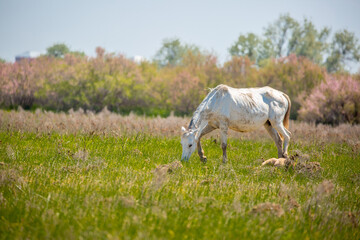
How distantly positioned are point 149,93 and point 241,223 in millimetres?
22710

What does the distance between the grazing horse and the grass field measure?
2.45ft

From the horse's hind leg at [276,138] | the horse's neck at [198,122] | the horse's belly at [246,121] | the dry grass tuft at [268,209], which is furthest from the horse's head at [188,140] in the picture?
the dry grass tuft at [268,209]

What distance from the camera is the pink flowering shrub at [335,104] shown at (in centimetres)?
1983

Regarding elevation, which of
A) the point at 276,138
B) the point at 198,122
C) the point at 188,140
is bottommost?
the point at 276,138

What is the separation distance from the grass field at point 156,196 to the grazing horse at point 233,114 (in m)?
0.75

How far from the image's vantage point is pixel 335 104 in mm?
20328

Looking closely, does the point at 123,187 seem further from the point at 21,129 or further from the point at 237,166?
the point at 21,129

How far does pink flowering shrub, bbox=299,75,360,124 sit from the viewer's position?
19828mm

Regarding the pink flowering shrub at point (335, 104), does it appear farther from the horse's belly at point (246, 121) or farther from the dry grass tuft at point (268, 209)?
the dry grass tuft at point (268, 209)

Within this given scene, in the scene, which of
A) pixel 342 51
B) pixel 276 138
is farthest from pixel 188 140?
pixel 342 51

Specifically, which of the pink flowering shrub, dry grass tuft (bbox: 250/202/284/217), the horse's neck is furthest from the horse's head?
the pink flowering shrub

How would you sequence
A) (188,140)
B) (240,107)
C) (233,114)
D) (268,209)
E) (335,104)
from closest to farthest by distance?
(268,209) → (188,140) → (233,114) → (240,107) → (335,104)

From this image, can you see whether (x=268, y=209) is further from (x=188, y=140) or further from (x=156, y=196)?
(x=188, y=140)

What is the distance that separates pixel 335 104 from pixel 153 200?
18333 millimetres
